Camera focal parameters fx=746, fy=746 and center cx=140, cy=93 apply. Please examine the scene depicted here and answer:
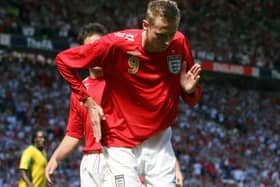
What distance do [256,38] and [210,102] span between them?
171 inches

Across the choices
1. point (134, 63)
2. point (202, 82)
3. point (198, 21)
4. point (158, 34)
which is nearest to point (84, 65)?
point (134, 63)

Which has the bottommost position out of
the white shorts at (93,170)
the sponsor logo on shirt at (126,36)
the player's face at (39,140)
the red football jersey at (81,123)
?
the player's face at (39,140)

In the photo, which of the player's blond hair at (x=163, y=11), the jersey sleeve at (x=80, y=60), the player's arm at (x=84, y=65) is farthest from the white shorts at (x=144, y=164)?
the player's blond hair at (x=163, y=11)

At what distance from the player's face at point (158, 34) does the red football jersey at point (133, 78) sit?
0.22 feet

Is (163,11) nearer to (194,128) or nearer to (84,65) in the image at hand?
(84,65)

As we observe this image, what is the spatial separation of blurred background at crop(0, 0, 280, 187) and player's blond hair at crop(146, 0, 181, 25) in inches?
438

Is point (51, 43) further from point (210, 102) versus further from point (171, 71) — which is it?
point (171, 71)

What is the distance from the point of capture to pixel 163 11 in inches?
164

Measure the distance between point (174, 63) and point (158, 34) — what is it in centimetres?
31

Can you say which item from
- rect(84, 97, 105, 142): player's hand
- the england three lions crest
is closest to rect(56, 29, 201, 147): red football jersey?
the england three lions crest

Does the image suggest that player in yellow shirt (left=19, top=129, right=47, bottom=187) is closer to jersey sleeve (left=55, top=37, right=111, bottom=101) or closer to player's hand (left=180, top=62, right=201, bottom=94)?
jersey sleeve (left=55, top=37, right=111, bottom=101)

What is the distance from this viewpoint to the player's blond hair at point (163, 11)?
4.18 m

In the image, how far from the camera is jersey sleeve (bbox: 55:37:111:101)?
442 centimetres

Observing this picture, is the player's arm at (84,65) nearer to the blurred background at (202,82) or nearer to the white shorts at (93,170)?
the white shorts at (93,170)
